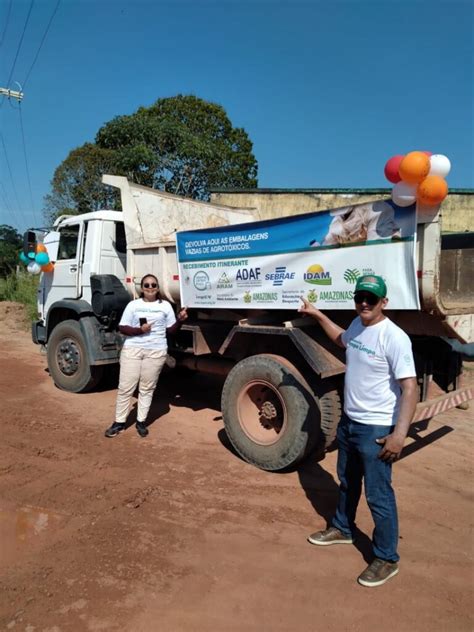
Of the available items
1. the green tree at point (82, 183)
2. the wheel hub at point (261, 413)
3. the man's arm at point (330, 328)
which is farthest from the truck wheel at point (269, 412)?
the green tree at point (82, 183)

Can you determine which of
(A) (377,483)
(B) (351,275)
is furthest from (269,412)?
(A) (377,483)

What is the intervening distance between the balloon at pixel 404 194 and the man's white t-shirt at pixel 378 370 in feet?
3.50

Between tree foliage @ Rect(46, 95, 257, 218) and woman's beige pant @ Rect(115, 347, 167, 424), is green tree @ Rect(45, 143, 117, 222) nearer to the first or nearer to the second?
tree foliage @ Rect(46, 95, 257, 218)

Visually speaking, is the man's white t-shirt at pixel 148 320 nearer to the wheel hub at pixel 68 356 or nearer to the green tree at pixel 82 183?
the wheel hub at pixel 68 356

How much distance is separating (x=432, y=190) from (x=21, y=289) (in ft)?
57.0

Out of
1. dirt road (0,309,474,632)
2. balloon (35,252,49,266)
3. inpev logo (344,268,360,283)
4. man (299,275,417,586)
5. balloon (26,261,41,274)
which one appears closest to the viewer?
dirt road (0,309,474,632)

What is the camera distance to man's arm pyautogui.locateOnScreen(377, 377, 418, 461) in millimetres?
2559

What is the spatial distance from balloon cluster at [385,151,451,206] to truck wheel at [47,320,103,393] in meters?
4.82

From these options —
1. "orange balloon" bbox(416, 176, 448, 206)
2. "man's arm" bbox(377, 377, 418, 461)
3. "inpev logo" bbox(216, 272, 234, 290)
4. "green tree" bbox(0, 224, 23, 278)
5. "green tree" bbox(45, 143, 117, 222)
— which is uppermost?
"green tree" bbox(45, 143, 117, 222)

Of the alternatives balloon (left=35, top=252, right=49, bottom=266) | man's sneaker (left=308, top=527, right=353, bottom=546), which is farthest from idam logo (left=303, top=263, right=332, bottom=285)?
balloon (left=35, top=252, right=49, bottom=266)

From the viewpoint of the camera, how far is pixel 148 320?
16.7ft

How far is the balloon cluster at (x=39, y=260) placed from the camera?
7.21 meters

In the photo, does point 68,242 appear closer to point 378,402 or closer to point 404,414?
point 378,402

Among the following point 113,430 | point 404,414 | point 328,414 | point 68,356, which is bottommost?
point 113,430
